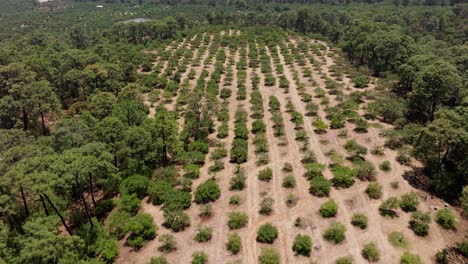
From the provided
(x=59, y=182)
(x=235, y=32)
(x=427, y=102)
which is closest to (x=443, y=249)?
(x=427, y=102)

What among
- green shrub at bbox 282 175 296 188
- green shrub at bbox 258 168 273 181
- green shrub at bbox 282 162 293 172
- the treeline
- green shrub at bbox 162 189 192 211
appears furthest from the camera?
green shrub at bbox 282 162 293 172

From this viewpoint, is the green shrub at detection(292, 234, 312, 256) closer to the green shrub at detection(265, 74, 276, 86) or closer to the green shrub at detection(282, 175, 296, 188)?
the green shrub at detection(282, 175, 296, 188)

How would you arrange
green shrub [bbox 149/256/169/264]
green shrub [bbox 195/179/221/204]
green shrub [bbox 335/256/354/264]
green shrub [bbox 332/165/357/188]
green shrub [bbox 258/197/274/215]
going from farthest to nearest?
1. green shrub [bbox 332/165/357/188]
2. green shrub [bbox 195/179/221/204]
3. green shrub [bbox 258/197/274/215]
4. green shrub [bbox 149/256/169/264]
5. green shrub [bbox 335/256/354/264]

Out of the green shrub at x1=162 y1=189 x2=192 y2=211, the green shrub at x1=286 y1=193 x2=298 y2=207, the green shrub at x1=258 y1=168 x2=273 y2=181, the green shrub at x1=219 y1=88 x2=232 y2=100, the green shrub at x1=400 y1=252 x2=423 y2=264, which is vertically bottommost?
the green shrub at x1=400 y1=252 x2=423 y2=264

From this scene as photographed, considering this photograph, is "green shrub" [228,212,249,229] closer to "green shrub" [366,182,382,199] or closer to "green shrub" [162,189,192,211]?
"green shrub" [162,189,192,211]

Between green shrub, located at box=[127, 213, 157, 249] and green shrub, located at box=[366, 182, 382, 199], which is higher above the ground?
green shrub, located at box=[366, 182, 382, 199]

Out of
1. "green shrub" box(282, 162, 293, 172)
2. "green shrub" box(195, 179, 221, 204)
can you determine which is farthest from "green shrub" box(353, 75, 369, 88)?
"green shrub" box(195, 179, 221, 204)

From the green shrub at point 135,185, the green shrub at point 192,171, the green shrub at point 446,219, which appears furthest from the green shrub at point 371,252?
the green shrub at point 135,185

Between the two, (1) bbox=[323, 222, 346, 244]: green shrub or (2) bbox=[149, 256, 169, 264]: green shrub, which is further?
(1) bbox=[323, 222, 346, 244]: green shrub
